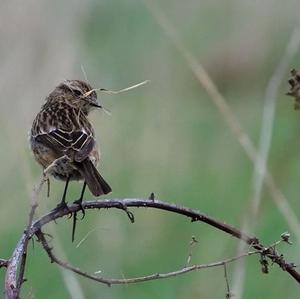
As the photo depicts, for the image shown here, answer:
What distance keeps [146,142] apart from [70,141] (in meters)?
2.20

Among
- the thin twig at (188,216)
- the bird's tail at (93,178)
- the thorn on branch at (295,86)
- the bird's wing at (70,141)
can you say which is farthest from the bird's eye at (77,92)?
the thin twig at (188,216)

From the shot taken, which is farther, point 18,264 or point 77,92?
point 77,92

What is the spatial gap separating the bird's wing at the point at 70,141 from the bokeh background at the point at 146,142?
0.55 metres

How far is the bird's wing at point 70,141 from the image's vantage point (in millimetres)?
3658

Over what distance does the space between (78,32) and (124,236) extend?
1.35m

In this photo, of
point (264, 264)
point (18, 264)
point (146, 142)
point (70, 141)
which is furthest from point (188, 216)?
point (146, 142)

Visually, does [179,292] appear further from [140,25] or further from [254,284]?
[140,25]

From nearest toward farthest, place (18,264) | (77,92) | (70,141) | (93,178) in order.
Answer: (18,264), (93,178), (70,141), (77,92)

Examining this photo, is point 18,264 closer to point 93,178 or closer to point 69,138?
point 93,178

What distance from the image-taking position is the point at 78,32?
6121 millimetres

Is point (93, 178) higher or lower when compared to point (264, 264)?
higher

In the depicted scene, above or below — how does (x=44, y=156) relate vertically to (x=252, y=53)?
below

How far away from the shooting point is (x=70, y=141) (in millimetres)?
3793

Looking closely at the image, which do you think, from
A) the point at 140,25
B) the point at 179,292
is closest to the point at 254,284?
the point at 179,292
